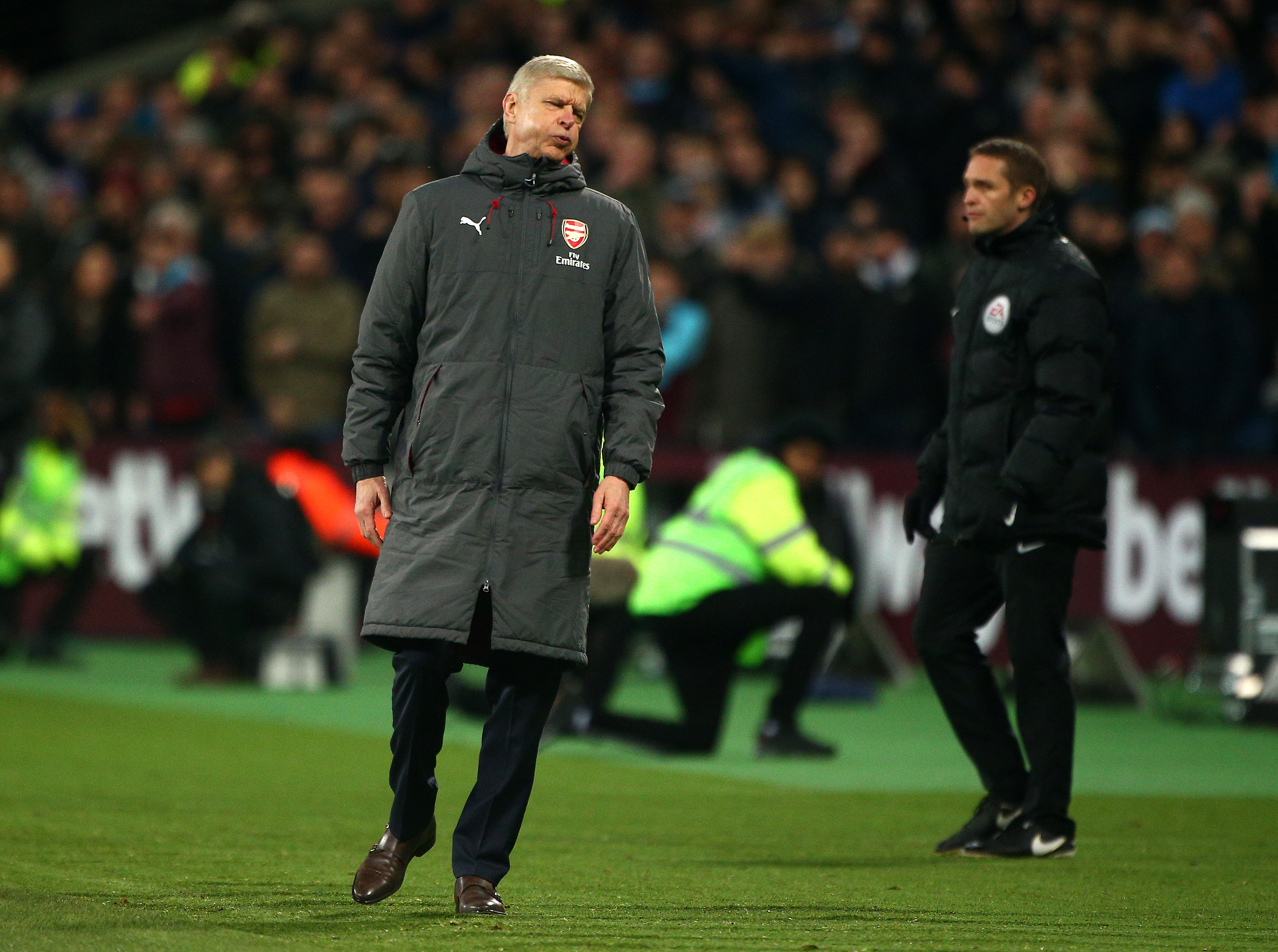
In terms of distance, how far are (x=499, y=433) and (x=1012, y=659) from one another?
235 cm

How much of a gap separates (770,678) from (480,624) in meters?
9.16

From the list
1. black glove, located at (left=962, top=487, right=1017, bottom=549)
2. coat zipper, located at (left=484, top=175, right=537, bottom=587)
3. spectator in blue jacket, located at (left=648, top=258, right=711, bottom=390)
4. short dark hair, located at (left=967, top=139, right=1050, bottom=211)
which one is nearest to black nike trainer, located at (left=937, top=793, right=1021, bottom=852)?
black glove, located at (left=962, top=487, right=1017, bottom=549)

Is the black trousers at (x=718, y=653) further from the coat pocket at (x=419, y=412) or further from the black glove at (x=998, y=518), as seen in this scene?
the coat pocket at (x=419, y=412)

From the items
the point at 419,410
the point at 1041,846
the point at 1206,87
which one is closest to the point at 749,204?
the point at 1206,87

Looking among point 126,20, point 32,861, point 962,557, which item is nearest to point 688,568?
point 962,557

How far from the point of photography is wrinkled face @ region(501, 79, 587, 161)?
5559 mm

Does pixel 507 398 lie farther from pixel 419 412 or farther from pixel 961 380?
pixel 961 380

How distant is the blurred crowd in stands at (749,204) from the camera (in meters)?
13.8

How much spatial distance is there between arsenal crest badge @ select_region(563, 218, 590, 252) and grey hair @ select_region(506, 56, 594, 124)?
0.94 ft

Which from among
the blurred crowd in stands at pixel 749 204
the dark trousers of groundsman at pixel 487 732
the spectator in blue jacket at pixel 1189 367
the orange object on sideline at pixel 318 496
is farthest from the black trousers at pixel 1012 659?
the orange object on sideline at pixel 318 496

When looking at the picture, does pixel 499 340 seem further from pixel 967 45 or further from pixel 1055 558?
pixel 967 45

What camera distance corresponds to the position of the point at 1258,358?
538 inches

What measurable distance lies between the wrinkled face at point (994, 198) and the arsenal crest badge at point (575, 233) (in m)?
1.86

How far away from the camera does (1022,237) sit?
709 cm
